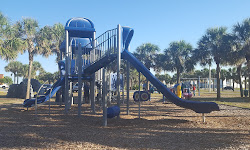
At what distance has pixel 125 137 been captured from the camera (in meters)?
6.43

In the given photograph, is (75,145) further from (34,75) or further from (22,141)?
(34,75)

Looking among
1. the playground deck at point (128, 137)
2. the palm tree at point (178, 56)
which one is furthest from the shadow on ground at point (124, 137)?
the palm tree at point (178, 56)

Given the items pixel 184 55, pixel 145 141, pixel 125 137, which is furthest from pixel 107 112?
pixel 184 55

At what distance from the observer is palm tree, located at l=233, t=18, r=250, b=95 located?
22.6 m

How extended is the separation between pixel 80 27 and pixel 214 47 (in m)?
17.3

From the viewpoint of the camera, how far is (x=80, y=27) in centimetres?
1369

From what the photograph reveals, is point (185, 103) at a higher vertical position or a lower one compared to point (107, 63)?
lower

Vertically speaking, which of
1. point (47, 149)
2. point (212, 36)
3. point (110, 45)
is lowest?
point (47, 149)

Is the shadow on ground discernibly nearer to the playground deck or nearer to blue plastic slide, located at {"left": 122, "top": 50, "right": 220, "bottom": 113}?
the playground deck

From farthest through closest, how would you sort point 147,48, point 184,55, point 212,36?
point 147,48 → point 184,55 → point 212,36

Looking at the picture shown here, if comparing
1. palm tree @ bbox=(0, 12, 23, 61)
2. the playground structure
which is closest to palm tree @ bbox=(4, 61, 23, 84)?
palm tree @ bbox=(0, 12, 23, 61)

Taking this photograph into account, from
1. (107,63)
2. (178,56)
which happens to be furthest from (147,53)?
(107,63)

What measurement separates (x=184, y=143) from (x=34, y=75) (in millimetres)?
84576

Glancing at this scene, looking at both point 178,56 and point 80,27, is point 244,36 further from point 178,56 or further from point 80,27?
point 80,27
